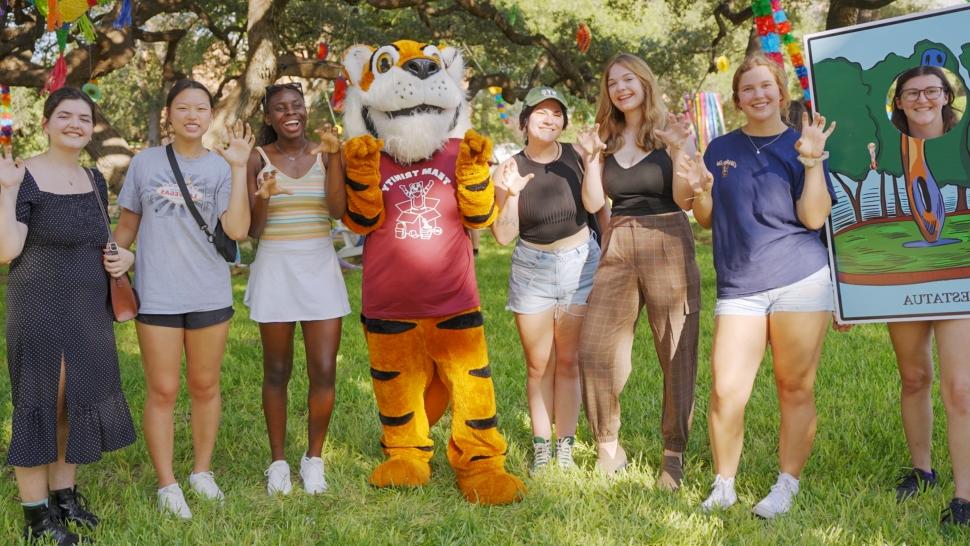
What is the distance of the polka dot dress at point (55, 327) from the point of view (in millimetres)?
3158

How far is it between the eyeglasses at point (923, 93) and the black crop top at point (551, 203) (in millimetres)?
1420

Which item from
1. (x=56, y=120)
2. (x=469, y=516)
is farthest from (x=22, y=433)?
(x=469, y=516)

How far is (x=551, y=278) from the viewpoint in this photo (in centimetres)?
394

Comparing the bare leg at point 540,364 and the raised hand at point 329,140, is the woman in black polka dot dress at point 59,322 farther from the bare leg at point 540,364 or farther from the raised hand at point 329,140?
the bare leg at point 540,364

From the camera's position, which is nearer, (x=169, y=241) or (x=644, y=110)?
(x=169, y=241)

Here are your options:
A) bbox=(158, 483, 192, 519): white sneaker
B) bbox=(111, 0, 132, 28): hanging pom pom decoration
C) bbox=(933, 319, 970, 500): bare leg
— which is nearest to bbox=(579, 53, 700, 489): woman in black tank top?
bbox=(933, 319, 970, 500): bare leg

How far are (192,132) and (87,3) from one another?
239 centimetres

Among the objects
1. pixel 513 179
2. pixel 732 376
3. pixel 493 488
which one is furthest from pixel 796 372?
pixel 513 179

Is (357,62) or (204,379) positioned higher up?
(357,62)

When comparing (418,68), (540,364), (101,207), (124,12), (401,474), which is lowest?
(401,474)

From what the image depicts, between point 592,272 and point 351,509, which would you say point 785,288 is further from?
point 351,509

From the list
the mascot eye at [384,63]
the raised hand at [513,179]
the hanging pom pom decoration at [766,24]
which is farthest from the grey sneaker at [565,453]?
the hanging pom pom decoration at [766,24]

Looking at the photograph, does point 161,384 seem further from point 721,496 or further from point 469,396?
point 721,496

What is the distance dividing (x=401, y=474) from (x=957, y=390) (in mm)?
2370
